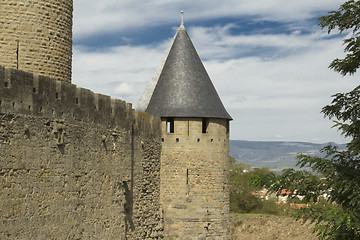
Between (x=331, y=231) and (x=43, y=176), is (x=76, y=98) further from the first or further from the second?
(x=331, y=231)

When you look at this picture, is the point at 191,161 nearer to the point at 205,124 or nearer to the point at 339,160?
the point at 205,124

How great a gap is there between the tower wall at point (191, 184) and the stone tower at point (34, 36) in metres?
4.71

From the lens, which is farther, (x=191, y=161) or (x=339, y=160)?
(x=191, y=161)

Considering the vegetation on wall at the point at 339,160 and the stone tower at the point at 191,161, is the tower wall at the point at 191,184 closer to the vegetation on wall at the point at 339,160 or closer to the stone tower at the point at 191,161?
the stone tower at the point at 191,161

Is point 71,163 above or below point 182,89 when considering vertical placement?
below

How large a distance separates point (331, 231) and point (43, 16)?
9.26 meters

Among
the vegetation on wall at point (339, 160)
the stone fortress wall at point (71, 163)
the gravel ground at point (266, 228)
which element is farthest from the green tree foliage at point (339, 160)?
the gravel ground at point (266, 228)

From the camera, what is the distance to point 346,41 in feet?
34.7

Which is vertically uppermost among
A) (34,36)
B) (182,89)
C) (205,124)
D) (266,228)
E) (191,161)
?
(34,36)

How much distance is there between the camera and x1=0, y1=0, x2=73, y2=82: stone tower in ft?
47.5

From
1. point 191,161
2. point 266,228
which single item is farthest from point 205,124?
point 266,228

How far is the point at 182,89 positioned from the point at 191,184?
3092 millimetres

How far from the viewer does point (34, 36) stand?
48.3ft

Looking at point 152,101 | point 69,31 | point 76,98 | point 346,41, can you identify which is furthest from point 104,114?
point 346,41
